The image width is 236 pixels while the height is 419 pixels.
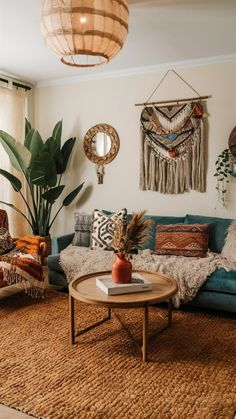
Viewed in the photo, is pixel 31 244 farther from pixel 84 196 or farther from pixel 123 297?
pixel 123 297

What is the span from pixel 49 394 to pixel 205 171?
285 centimetres

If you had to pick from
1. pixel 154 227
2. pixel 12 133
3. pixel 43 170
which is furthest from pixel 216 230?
pixel 12 133

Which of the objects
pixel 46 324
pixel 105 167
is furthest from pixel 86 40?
pixel 105 167

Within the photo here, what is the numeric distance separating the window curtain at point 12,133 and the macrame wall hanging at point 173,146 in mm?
1629

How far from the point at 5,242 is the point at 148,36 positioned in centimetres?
237

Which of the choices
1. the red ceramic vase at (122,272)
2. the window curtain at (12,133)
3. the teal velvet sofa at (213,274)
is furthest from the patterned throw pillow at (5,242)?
the red ceramic vase at (122,272)

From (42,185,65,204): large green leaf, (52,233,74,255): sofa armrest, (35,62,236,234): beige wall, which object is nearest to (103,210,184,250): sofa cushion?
(35,62,236,234): beige wall

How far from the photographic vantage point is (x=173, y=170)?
4297 millimetres

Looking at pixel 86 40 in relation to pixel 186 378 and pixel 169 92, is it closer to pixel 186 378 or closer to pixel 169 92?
pixel 186 378

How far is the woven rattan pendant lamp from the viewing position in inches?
77.9

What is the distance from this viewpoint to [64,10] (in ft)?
6.48

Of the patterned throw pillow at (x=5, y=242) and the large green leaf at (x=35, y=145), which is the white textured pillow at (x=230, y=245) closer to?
the patterned throw pillow at (x=5, y=242)

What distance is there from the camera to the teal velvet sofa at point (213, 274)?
10.2ft

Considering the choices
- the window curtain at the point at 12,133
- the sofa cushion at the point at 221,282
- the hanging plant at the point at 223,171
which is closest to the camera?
the sofa cushion at the point at 221,282
